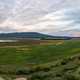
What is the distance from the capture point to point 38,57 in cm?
275

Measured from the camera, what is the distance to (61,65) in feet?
8.64

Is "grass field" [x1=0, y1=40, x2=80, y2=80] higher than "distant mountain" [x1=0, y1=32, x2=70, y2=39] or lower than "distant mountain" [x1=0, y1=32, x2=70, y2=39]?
lower

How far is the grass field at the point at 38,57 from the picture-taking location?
8.53 ft

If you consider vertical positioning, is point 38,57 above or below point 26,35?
below

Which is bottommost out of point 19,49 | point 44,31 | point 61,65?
point 61,65

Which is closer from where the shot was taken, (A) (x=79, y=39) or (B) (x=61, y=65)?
(B) (x=61, y=65)

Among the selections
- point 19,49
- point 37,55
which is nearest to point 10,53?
point 19,49

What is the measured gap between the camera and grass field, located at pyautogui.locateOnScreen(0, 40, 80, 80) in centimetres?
260

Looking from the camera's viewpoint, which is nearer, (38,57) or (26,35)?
(38,57)

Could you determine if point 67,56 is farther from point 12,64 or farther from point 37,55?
point 12,64

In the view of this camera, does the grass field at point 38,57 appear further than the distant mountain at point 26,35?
No

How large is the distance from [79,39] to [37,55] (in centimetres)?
60

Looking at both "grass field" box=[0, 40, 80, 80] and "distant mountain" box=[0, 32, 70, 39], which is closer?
"grass field" box=[0, 40, 80, 80]

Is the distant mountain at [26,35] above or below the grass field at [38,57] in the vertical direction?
above
